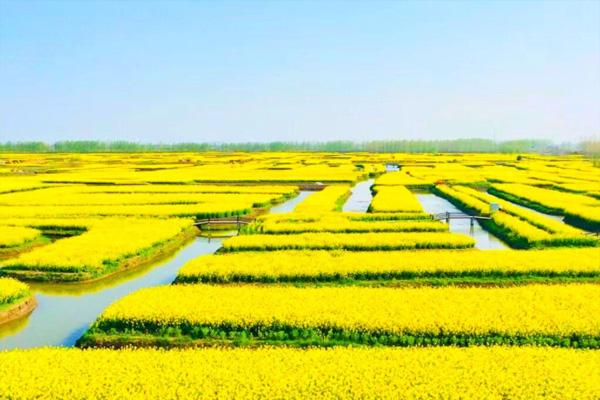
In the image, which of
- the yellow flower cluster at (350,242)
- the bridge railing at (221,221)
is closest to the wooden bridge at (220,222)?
the bridge railing at (221,221)

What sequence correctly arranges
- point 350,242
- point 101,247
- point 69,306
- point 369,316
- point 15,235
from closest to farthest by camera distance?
point 369,316
point 69,306
point 101,247
point 350,242
point 15,235

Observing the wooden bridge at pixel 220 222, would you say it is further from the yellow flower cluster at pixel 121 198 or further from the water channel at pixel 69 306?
the water channel at pixel 69 306

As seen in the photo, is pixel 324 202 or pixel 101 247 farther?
pixel 324 202

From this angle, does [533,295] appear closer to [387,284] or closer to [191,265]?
[387,284]

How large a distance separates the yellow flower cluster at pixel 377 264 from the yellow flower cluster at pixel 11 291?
4779 mm

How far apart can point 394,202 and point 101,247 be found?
763 inches

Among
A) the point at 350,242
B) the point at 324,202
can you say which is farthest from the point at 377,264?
the point at 324,202

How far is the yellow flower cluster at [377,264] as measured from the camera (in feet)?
56.4

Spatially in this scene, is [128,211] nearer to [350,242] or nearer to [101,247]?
[101,247]

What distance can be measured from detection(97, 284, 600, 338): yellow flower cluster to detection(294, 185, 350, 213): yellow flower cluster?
1582cm

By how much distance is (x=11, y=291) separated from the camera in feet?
49.3

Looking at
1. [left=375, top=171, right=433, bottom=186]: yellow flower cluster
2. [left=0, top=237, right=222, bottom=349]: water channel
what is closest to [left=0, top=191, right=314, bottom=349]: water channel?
[left=0, top=237, right=222, bottom=349]: water channel

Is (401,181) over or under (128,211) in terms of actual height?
over

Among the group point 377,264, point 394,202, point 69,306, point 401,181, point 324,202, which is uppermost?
point 401,181
